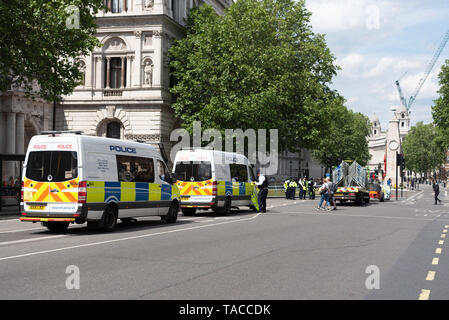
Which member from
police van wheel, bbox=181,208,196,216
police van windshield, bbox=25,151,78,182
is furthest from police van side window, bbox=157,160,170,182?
police van wheel, bbox=181,208,196,216

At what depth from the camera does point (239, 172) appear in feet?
79.5

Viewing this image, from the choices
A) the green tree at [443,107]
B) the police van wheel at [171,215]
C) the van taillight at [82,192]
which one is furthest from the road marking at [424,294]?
the green tree at [443,107]

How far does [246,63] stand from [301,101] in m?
6.55

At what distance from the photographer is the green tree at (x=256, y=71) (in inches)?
1538

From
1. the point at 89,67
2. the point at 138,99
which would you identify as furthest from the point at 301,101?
the point at 89,67

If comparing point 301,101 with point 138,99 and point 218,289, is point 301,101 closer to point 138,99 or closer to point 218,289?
point 138,99

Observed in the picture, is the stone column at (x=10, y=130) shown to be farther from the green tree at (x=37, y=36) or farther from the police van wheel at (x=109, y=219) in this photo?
the police van wheel at (x=109, y=219)

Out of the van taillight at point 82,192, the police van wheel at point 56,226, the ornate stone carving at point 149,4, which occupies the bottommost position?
the police van wheel at point 56,226

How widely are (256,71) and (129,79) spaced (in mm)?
9898

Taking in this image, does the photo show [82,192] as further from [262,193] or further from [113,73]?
[113,73]

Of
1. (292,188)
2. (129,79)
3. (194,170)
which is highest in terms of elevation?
(129,79)

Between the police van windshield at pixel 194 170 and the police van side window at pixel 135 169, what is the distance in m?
4.72

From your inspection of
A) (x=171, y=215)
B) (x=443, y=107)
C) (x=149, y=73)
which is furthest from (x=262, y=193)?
(x=443, y=107)
